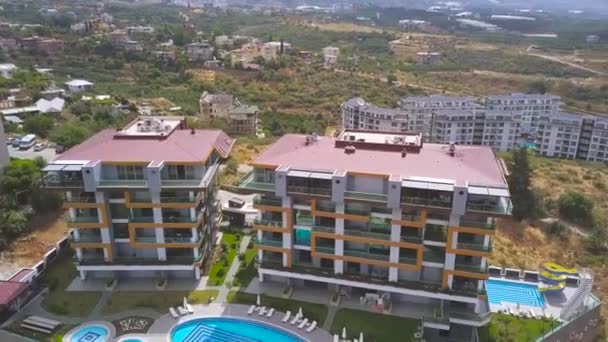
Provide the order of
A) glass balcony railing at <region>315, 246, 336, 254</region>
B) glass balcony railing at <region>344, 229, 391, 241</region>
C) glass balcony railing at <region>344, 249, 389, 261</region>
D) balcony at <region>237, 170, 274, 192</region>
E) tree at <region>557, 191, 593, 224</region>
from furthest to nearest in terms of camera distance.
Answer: tree at <region>557, 191, 593, 224</region>
glass balcony railing at <region>315, 246, 336, 254</region>
balcony at <region>237, 170, 274, 192</region>
glass balcony railing at <region>344, 249, 389, 261</region>
glass balcony railing at <region>344, 229, 391, 241</region>

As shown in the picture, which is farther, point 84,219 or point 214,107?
point 214,107

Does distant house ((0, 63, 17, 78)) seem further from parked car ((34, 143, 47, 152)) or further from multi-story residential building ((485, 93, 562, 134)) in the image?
multi-story residential building ((485, 93, 562, 134))

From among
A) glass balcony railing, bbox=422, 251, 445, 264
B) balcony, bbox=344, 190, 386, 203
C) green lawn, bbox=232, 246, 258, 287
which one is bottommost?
green lawn, bbox=232, 246, 258, 287

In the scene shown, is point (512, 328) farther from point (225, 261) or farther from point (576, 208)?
point (576, 208)

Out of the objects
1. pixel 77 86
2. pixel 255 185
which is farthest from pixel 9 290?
pixel 77 86

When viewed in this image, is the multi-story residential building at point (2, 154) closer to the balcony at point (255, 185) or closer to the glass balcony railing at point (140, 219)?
the glass balcony railing at point (140, 219)

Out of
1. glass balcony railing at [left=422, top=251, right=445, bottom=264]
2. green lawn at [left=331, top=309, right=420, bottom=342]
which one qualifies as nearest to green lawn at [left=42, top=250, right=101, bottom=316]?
green lawn at [left=331, top=309, right=420, bottom=342]

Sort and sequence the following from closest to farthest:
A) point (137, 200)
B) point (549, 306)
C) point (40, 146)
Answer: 1. point (137, 200)
2. point (549, 306)
3. point (40, 146)

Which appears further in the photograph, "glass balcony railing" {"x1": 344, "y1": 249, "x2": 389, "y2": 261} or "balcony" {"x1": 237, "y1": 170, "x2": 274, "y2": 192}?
"balcony" {"x1": 237, "y1": 170, "x2": 274, "y2": 192}
